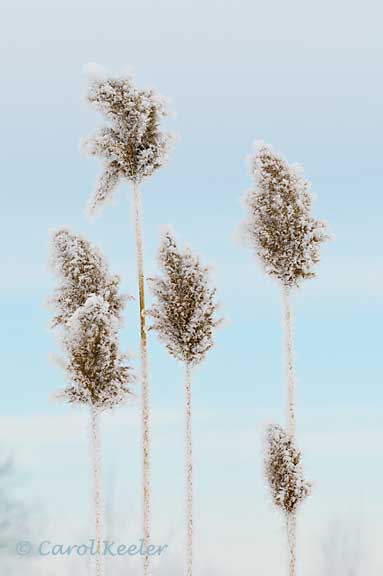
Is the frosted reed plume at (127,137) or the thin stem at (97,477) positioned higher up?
the frosted reed plume at (127,137)

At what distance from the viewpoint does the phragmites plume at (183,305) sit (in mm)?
10305

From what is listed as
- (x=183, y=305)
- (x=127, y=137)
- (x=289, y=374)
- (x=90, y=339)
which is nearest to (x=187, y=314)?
(x=183, y=305)

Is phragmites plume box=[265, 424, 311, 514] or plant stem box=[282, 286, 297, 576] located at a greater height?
plant stem box=[282, 286, 297, 576]

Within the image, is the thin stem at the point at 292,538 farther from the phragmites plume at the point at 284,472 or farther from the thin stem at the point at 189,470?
the thin stem at the point at 189,470

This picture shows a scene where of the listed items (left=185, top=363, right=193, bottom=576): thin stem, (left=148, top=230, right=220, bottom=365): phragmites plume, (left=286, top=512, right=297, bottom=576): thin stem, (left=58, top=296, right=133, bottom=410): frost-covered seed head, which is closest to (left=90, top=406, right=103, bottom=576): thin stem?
(left=58, top=296, right=133, bottom=410): frost-covered seed head

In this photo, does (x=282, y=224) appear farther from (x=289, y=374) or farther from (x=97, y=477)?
(x=97, y=477)

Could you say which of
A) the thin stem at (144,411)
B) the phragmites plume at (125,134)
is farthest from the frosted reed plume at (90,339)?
the phragmites plume at (125,134)

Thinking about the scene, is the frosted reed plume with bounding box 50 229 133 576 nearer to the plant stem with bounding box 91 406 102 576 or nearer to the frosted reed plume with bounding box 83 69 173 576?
the plant stem with bounding box 91 406 102 576

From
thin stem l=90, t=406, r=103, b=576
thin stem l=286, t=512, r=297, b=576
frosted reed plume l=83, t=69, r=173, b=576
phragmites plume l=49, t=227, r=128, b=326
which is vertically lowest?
thin stem l=286, t=512, r=297, b=576

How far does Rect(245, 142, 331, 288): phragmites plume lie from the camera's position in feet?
34.1

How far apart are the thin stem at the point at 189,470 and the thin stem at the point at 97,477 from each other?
0.71 metres

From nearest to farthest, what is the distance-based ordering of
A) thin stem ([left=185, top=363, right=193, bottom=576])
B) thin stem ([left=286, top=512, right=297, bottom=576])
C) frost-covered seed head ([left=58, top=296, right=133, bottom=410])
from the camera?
frost-covered seed head ([left=58, top=296, right=133, bottom=410]) < thin stem ([left=286, top=512, right=297, bottom=576]) < thin stem ([left=185, top=363, right=193, bottom=576])

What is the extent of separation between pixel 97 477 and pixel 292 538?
166cm

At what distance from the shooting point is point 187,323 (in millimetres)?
10297
